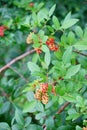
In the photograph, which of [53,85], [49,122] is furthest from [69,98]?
[49,122]

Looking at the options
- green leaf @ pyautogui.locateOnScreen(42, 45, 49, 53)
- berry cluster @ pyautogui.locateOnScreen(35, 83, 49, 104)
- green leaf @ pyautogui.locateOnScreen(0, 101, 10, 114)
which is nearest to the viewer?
berry cluster @ pyautogui.locateOnScreen(35, 83, 49, 104)

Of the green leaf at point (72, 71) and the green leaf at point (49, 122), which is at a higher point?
the green leaf at point (72, 71)

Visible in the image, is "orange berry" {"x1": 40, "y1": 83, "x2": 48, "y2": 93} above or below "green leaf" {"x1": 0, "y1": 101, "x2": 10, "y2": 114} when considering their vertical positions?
above

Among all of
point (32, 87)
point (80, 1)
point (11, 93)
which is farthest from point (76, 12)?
point (32, 87)

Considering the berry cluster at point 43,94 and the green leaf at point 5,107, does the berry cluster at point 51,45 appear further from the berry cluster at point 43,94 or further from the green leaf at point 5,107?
the green leaf at point 5,107

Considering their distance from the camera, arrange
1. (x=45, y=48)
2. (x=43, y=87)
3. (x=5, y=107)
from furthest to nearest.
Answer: (x=5, y=107) < (x=45, y=48) < (x=43, y=87)

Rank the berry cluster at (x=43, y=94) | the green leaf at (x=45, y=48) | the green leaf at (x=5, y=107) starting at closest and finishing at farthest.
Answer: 1. the berry cluster at (x=43, y=94)
2. the green leaf at (x=45, y=48)
3. the green leaf at (x=5, y=107)

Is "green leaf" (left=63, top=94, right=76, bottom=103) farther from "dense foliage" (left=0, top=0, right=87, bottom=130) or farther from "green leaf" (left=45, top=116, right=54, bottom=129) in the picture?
"green leaf" (left=45, top=116, right=54, bottom=129)

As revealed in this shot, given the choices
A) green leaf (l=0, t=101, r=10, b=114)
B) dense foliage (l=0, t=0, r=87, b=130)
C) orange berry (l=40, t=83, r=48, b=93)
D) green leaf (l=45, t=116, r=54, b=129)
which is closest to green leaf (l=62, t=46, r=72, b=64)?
dense foliage (l=0, t=0, r=87, b=130)

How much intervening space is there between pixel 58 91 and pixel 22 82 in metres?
0.69

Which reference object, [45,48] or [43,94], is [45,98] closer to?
[43,94]

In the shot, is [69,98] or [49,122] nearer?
[69,98]

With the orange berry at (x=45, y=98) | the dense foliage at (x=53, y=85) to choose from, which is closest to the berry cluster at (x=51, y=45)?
the dense foliage at (x=53, y=85)

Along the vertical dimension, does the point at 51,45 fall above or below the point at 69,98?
above
